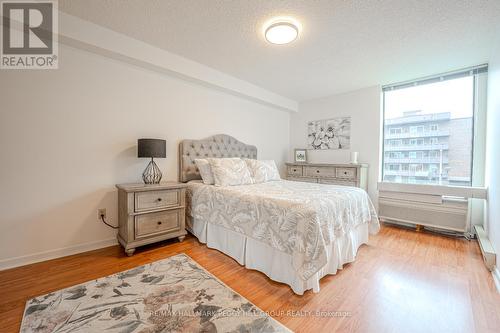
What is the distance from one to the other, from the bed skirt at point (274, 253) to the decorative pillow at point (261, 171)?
3.33 feet

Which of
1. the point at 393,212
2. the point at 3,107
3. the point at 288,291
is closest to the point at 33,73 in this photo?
the point at 3,107

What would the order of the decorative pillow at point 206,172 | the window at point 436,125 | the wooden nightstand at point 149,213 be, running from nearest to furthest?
the wooden nightstand at point 149,213, the decorative pillow at point 206,172, the window at point 436,125

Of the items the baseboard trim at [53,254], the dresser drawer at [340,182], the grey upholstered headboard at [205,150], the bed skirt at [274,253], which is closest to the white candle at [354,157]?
the dresser drawer at [340,182]

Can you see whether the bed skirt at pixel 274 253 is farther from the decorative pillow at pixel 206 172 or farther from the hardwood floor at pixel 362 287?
the decorative pillow at pixel 206 172

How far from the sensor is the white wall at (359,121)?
3646 mm

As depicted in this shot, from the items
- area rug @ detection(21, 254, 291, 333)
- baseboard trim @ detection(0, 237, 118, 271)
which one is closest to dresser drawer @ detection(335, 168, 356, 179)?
area rug @ detection(21, 254, 291, 333)

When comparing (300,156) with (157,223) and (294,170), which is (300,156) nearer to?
(294,170)

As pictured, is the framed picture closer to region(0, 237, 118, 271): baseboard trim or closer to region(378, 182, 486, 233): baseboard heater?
region(378, 182, 486, 233): baseboard heater

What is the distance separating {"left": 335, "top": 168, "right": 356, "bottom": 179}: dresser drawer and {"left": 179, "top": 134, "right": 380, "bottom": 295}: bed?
→ 1108 millimetres

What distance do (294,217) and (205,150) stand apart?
2035 mm

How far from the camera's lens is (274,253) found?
1771 mm

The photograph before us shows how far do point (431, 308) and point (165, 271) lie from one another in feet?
7.06

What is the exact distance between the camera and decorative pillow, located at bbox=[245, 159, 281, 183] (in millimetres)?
3064

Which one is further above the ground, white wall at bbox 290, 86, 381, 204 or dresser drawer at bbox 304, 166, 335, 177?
white wall at bbox 290, 86, 381, 204
